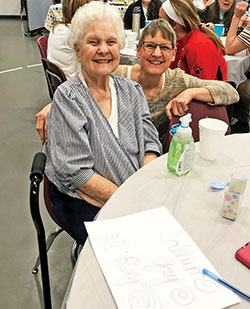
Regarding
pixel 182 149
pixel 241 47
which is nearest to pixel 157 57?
pixel 182 149

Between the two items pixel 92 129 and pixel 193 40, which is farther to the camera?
pixel 193 40

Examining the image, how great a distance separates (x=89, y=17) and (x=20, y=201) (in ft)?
5.14

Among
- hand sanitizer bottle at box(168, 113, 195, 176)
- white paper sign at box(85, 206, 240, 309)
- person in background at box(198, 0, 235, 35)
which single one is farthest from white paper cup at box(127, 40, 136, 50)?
white paper sign at box(85, 206, 240, 309)

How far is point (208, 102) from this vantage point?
1.79 m

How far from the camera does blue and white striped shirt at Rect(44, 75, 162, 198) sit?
4.68 ft

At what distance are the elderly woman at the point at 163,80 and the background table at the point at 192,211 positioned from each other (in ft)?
1.24

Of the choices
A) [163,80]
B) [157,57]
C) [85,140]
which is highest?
[157,57]

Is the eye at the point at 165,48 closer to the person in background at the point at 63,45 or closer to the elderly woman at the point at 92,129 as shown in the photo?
the elderly woman at the point at 92,129

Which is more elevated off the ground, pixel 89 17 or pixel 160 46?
pixel 89 17

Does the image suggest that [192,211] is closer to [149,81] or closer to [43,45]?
[149,81]

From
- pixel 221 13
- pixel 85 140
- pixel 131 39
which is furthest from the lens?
pixel 221 13

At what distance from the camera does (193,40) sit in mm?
2533

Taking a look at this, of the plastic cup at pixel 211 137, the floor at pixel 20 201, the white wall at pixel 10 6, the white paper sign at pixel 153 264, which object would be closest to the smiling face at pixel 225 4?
the floor at pixel 20 201

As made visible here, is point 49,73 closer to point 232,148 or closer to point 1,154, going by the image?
point 1,154
